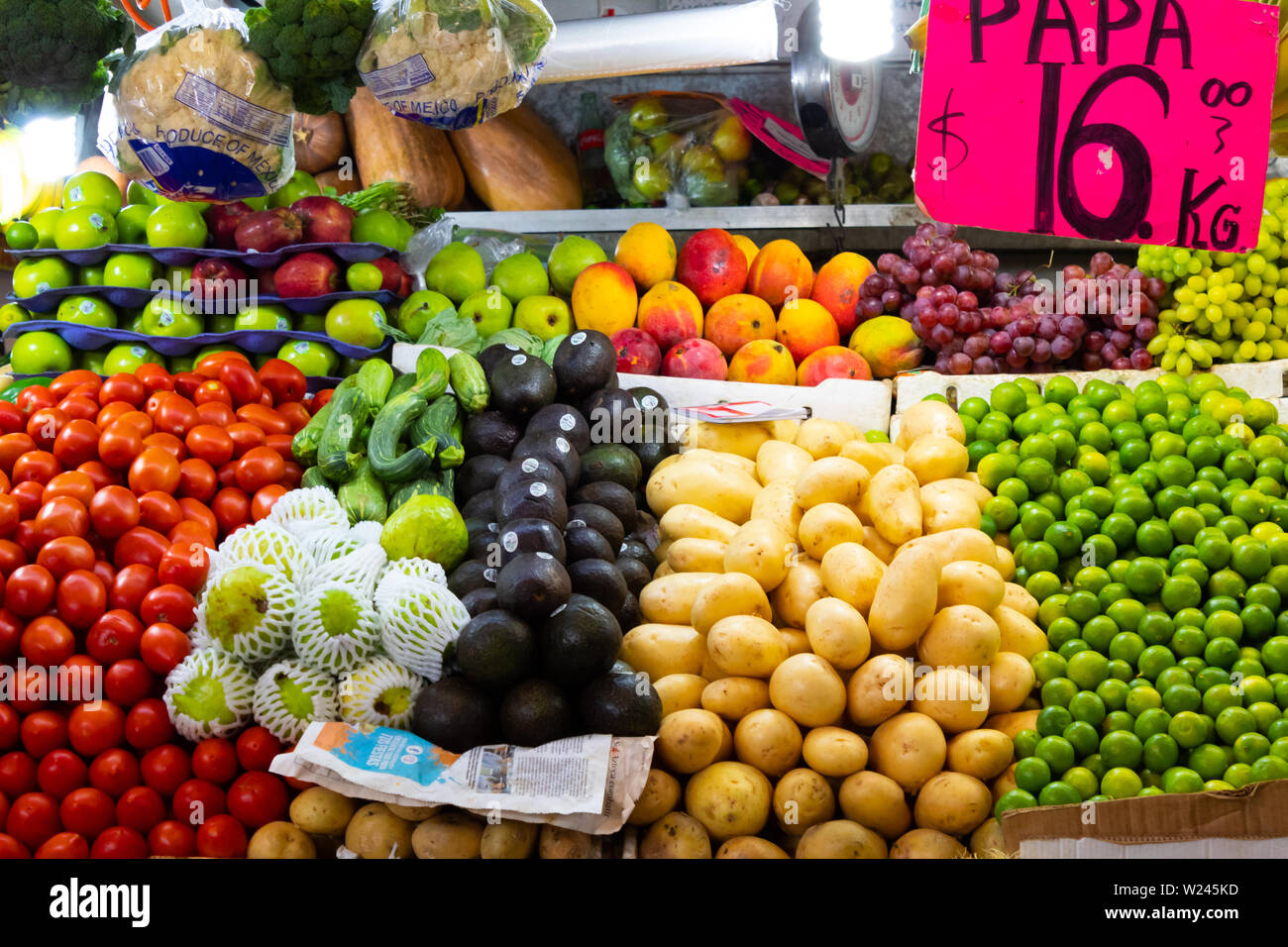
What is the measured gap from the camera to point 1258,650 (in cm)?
223

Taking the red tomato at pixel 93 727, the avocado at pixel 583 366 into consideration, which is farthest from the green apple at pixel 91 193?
the red tomato at pixel 93 727

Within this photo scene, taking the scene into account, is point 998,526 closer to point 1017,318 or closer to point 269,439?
point 1017,318

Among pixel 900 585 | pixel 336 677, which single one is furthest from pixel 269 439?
pixel 900 585

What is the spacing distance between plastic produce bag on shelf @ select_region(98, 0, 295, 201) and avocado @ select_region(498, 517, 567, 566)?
4.18ft

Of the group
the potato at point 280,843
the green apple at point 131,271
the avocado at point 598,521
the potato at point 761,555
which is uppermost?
the green apple at point 131,271

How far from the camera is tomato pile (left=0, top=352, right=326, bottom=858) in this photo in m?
2.20

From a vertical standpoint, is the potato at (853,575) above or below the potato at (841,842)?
above

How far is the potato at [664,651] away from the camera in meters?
2.36

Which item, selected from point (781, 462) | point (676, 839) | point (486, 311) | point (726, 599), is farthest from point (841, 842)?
point (486, 311)

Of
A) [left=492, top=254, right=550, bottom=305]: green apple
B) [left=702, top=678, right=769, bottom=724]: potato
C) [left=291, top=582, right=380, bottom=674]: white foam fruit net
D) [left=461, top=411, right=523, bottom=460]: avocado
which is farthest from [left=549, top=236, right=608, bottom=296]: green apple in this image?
[left=702, top=678, right=769, bottom=724]: potato

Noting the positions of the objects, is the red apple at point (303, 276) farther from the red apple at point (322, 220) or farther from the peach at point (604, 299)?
the peach at point (604, 299)

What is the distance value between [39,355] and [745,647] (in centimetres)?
274

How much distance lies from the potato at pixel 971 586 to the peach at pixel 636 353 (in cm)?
162

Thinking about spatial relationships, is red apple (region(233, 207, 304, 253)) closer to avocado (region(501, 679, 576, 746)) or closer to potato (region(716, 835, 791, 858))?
avocado (region(501, 679, 576, 746))
